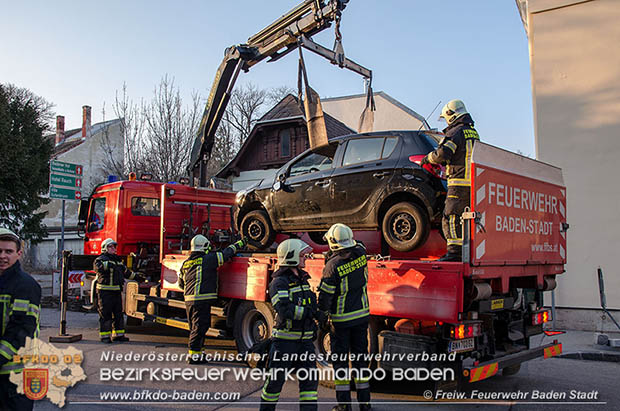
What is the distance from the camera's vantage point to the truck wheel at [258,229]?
7762 millimetres

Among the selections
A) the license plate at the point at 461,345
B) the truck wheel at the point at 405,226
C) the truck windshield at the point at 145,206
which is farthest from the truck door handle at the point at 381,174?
the truck windshield at the point at 145,206

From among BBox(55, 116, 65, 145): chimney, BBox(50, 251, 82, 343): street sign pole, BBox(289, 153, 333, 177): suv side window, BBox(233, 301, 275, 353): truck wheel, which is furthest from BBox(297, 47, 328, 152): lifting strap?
BBox(55, 116, 65, 145): chimney

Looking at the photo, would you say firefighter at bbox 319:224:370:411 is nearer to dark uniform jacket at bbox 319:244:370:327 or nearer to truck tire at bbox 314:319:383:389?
dark uniform jacket at bbox 319:244:370:327

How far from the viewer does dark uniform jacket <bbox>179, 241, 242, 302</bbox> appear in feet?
22.9

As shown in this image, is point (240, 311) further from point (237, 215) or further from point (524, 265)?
point (524, 265)

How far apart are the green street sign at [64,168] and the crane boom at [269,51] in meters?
2.47

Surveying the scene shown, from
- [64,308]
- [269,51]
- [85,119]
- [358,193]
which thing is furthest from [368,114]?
[85,119]

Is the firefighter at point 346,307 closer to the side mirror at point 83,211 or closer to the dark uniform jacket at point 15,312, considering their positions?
the dark uniform jacket at point 15,312

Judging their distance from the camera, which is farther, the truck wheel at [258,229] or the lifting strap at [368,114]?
the lifting strap at [368,114]

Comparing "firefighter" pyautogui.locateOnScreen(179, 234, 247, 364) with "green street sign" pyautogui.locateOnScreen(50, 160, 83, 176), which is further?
"green street sign" pyautogui.locateOnScreen(50, 160, 83, 176)

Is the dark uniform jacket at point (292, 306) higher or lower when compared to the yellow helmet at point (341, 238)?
lower

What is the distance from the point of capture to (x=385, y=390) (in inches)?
232

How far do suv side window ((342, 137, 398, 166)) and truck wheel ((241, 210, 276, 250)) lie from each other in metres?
1.70

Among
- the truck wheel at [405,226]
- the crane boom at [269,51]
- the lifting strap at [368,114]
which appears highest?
the crane boom at [269,51]
